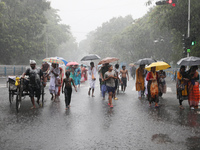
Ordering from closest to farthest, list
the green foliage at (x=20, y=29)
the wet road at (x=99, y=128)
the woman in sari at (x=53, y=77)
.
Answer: the wet road at (x=99, y=128) < the woman in sari at (x=53, y=77) < the green foliage at (x=20, y=29)

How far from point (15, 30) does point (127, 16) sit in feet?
151

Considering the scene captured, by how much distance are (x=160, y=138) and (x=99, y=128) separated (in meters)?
1.51

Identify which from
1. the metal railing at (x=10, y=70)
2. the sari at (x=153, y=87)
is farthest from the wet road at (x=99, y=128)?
the metal railing at (x=10, y=70)

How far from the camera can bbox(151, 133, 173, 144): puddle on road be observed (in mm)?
5165

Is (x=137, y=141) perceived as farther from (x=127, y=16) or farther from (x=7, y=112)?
(x=127, y=16)

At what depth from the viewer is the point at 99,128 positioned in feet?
20.5

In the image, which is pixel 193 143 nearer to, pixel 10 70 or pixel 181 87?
pixel 181 87

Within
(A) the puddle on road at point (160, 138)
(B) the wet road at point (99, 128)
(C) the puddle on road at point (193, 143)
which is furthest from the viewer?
(A) the puddle on road at point (160, 138)

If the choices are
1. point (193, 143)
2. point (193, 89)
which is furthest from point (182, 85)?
point (193, 143)

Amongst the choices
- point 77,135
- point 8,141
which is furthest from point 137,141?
point 8,141

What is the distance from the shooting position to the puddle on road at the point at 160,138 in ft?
16.9

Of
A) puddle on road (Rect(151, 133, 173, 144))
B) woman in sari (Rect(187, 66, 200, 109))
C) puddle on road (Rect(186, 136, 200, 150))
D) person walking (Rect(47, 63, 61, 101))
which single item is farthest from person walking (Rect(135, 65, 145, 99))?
puddle on road (Rect(186, 136, 200, 150))

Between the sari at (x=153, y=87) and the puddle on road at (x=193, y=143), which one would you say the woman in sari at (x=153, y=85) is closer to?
the sari at (x=153, y=87)

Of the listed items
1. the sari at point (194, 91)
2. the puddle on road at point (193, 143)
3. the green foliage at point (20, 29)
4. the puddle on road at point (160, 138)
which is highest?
the green foliage at point (20, 29)
